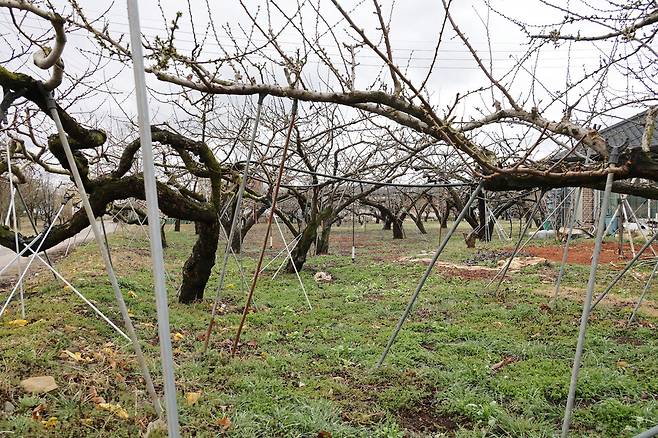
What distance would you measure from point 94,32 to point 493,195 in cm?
1477

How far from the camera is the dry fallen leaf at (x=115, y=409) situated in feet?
9.59

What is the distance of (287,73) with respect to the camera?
346 centimetres

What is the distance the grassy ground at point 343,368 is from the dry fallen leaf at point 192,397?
0.07ft

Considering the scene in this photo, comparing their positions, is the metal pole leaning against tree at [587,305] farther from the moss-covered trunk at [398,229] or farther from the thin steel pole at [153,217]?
the moss-covered trunk at [398,229]

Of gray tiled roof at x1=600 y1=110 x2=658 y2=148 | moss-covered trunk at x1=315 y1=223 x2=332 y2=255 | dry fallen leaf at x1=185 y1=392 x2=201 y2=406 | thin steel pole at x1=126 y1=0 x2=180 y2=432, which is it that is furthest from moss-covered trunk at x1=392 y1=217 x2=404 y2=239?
thin steel pole at x1=126 y1=0 x2=180 y2=432

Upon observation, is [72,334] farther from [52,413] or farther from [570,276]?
[570,276]

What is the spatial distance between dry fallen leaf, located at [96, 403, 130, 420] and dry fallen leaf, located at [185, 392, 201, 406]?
41 cm

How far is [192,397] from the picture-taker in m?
3.27

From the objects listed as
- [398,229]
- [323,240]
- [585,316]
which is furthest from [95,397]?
[398,229]

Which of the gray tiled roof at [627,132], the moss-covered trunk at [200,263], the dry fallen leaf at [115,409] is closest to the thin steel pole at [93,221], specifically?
the dry fallen leaf at [115,409]

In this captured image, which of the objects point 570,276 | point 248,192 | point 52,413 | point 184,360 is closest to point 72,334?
point 184,360

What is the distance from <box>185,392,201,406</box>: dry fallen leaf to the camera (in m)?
3.22

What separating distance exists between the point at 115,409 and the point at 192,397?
50 cm

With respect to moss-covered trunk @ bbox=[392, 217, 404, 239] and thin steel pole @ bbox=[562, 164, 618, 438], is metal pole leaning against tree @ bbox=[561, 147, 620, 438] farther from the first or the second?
moss-covered trunk @ bbox=[392, 217, 404, 239]
